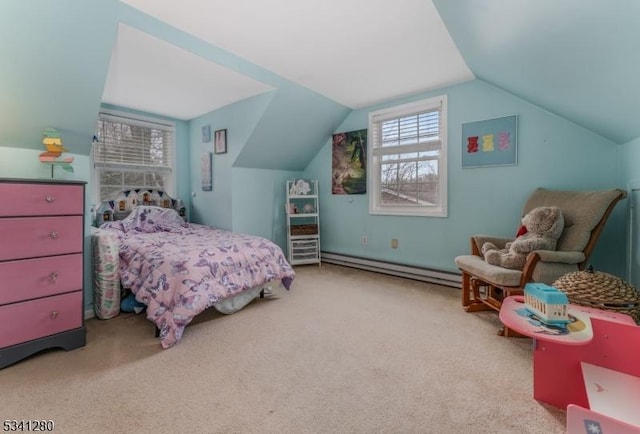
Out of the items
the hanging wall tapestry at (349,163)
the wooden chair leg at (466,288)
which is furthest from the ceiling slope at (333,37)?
the wooden chair leg at (466,288)

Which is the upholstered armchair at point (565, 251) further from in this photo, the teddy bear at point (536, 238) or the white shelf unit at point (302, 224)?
the white shelf unit at point (302, 224)

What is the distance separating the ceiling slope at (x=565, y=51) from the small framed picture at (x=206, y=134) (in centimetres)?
311

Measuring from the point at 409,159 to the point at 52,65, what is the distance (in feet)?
10.9

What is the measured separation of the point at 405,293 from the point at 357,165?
1.83 m

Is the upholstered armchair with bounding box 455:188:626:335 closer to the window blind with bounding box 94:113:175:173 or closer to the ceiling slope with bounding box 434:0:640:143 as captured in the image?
the ceiling slope with bounding box 434:0:640:143

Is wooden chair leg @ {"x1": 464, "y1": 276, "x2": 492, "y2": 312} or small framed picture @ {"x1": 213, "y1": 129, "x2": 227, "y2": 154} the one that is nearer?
wooden chair leg @ {"x1": 464, "y1": 276, "x2": 492, "y2": 312}

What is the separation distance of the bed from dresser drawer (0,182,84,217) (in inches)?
21.2

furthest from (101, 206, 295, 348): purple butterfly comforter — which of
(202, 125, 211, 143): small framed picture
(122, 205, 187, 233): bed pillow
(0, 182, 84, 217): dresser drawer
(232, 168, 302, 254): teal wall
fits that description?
(202, 125, 211, 143): small framed picture

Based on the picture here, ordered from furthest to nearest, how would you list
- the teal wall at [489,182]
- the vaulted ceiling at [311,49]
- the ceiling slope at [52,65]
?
the teal wall at [489,182]
the ceiling slope at [52,65]
the vaulted ceiling at [311,49]

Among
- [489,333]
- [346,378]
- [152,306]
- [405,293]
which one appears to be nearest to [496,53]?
[489,333]

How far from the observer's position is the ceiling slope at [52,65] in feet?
5.41

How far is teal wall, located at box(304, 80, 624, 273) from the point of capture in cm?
254

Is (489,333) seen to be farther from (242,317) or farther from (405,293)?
(242,317)

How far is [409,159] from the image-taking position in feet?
12.1
